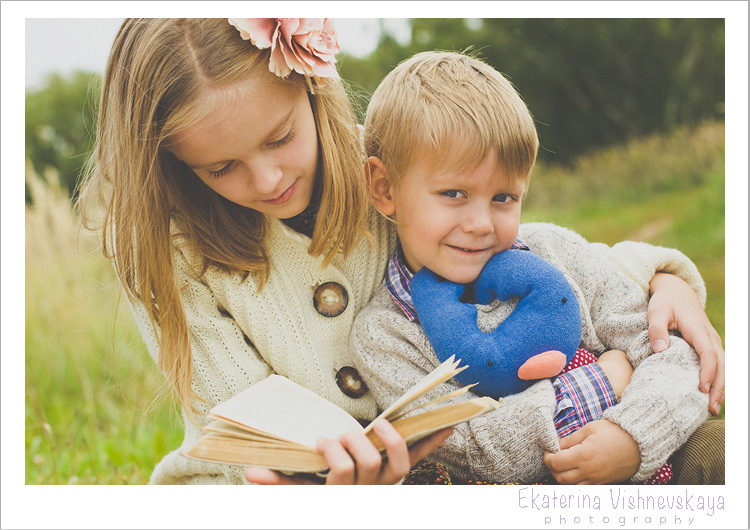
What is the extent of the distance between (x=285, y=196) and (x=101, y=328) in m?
1.85

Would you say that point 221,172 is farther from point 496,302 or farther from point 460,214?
point 496,302

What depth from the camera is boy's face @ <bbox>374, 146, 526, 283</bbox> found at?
57.7 inches

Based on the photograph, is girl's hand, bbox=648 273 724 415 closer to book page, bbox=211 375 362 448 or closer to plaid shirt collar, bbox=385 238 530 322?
plaid shirt collar, bbox=385 238 530 322

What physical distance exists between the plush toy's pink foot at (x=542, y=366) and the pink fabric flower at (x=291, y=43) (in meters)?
0.79

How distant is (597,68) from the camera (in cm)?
566

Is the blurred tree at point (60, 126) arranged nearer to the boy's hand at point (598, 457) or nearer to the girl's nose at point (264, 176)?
the girl's nose at point (264, 176)

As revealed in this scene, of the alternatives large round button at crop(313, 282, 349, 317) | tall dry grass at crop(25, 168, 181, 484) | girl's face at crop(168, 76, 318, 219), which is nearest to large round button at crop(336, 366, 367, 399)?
large round button at crop(313, 282, 349, 317)

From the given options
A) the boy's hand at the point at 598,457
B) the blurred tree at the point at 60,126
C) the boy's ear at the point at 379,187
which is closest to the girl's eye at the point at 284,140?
the boy's ear at the point at 379,187

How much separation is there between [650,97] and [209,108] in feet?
16.7

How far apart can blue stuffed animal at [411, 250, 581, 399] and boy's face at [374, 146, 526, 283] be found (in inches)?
1.9

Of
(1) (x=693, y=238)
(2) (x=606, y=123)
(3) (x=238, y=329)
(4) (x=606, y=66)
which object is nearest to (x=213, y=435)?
(3) (x=238, y=329)

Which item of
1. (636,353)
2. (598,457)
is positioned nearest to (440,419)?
(598,457)

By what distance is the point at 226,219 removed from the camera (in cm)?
166

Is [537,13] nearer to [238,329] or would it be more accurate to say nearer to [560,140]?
[238,329]
